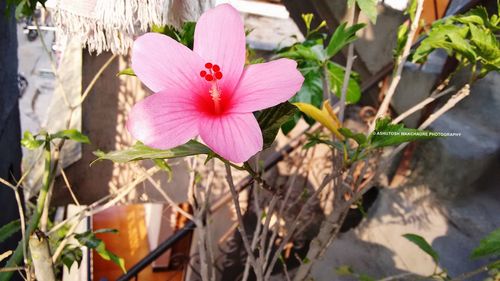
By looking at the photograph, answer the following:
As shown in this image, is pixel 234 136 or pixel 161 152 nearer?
pixel 234 136

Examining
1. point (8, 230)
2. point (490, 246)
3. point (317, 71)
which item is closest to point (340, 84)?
point (317, 71)

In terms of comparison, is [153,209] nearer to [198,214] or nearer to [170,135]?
[198,214]

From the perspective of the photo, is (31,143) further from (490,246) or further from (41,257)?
(490,246)

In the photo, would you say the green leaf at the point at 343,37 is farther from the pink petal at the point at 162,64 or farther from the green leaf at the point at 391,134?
the pink petal at the point at 162,64

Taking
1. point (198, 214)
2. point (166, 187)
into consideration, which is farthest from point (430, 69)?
point (166, 187)

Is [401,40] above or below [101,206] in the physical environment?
above

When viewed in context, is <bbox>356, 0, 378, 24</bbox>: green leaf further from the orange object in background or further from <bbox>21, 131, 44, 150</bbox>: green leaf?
the orange object in background

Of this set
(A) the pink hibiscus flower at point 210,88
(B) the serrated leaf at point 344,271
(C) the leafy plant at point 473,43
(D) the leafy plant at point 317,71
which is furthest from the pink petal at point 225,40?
(B) the serrated leaf at point 344,271
